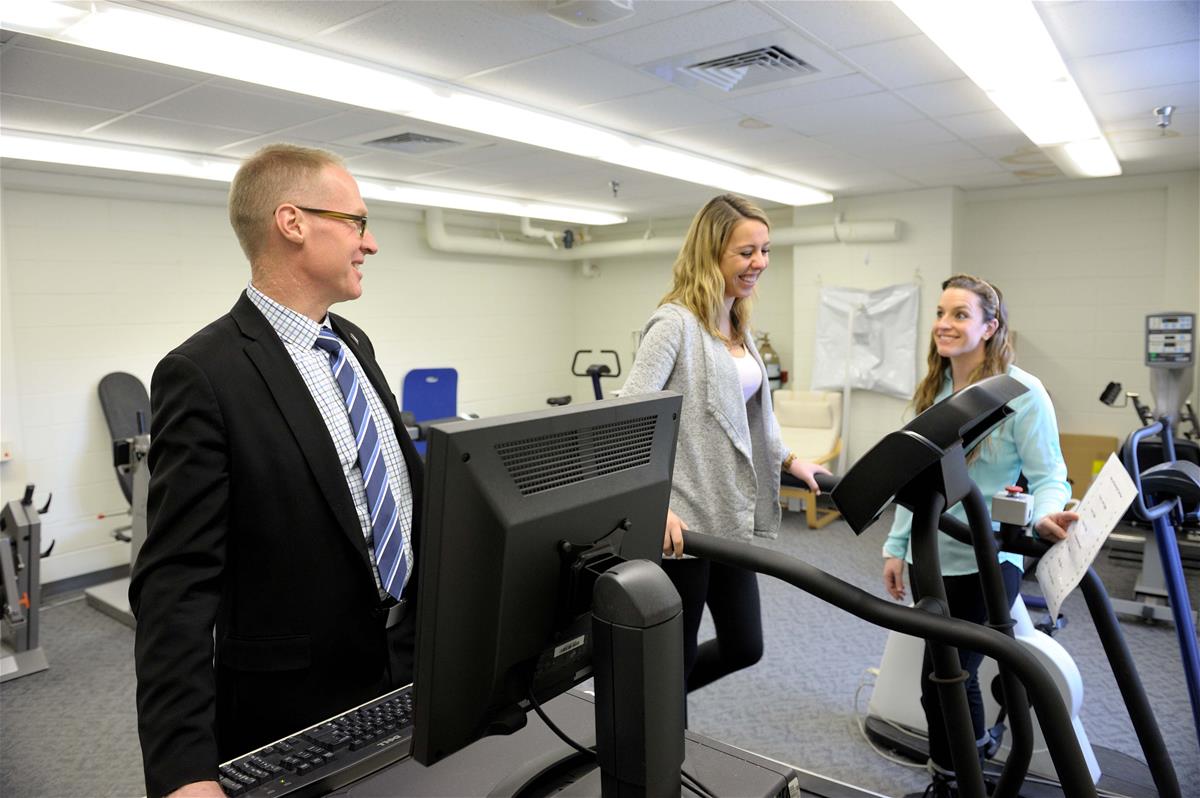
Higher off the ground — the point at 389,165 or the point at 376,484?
the point at 389,165

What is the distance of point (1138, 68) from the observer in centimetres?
324

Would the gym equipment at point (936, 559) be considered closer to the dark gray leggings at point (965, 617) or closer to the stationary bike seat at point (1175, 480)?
the dark gray leggings at point (965, 617)

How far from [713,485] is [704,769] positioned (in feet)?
3.13

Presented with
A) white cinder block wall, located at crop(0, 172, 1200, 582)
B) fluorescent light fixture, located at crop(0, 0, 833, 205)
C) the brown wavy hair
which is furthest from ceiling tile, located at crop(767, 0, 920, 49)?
white cinder block wall, located at crop(0, 172, 1200, 582)

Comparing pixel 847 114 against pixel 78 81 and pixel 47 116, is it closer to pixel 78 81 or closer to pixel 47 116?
pixel 78 81

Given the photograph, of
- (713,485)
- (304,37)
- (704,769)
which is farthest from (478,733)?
(304,37)

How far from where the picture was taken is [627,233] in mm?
8617

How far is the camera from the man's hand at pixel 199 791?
89 centimetres

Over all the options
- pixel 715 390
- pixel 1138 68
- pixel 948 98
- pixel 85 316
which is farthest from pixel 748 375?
Answer: pixel 85 316

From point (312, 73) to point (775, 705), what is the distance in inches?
120

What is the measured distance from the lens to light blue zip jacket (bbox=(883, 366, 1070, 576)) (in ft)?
6.37

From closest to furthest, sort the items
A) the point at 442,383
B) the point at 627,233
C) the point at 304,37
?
1. the point at 304,37
2. the point at 442,383
3. the point at 627,233

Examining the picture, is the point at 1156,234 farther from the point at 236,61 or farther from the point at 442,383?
the point at 236,61

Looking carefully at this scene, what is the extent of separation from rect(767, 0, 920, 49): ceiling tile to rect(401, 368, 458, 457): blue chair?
4.77 metres
